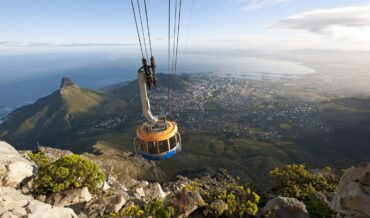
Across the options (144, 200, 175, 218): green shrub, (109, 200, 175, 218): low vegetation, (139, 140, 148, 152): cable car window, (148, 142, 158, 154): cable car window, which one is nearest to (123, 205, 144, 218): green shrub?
(109, 200, 175, 218): low vegetation

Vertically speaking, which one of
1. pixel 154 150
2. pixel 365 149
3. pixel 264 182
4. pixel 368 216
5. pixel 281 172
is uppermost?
pixel 154 150

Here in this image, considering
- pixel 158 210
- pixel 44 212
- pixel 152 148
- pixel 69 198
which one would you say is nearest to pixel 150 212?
pixel 158 210

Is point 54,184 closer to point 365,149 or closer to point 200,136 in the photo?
point 200,136

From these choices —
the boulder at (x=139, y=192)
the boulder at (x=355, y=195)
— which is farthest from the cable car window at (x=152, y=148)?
the boulder at (x=355, y=195)

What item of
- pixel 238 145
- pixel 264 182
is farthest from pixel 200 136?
pixel 264 182

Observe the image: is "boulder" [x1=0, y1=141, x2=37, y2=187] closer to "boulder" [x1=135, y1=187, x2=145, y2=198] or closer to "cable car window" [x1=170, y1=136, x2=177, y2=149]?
"boulder" [x1=135, y1=187, x2=145, y2=198]

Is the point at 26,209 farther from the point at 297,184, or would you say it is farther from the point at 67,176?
the point at 297,184

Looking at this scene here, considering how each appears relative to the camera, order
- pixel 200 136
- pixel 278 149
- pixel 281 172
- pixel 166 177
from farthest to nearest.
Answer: pixel 200 136 → pixel 278 149 → pixel 166 177 → pixel 281 172
